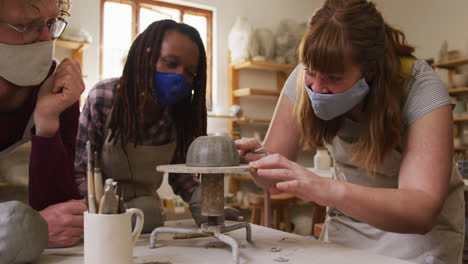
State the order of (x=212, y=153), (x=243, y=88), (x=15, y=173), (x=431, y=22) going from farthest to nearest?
(x=431, y=22) → (x=243, y=88) → (x=15, y=173) → (x=212, y=153)

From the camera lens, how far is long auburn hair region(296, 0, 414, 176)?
113 cm

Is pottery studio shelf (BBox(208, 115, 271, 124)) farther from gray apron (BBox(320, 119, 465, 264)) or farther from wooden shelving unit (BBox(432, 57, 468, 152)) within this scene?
gray apron (BBox(320, 119, 465, 264))

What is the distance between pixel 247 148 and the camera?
4.29 feet

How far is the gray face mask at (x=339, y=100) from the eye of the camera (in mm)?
1171

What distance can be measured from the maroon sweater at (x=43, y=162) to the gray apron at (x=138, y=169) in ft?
0.45

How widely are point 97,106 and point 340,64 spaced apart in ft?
2.77

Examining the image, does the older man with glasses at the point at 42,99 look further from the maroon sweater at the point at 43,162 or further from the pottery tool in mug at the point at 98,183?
the pottery tool in mug at the point at 98,183

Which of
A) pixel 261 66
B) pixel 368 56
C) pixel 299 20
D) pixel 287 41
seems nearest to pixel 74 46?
pixel 261 66

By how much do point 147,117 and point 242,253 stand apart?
65 centimetres

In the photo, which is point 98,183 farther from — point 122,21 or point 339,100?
point 122,21

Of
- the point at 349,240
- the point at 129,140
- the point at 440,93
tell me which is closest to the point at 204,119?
the point at 129,140

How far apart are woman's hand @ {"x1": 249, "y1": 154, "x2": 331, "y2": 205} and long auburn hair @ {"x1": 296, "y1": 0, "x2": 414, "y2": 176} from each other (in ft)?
0.92

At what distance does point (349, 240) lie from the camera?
138cm

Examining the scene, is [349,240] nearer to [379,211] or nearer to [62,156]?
[379,211]
